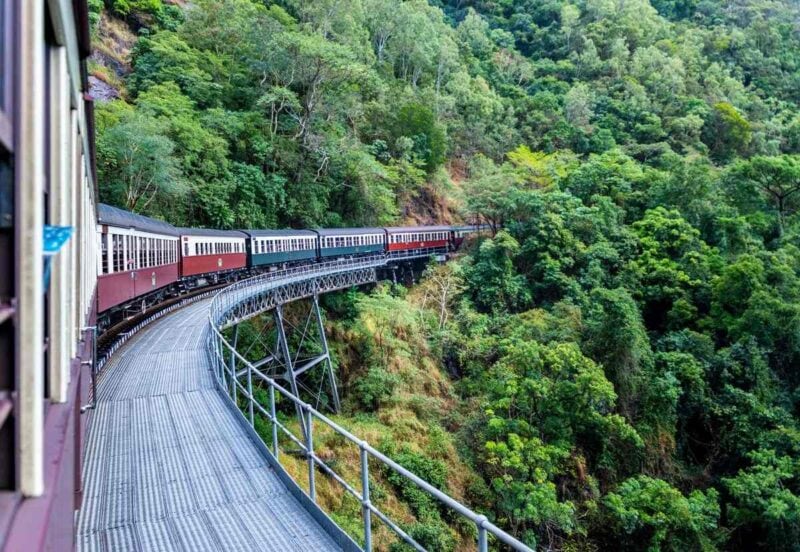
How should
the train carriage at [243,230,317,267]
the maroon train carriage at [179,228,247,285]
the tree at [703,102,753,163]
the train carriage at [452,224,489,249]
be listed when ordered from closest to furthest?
1. the maroon train carriage at [179,228,247,285]
2. the train carriage at [243,230,317,267]
3. the train carriage at [452,224,489,249]
4. the tree at [703,102,753,163]

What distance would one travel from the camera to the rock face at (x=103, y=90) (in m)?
22.5

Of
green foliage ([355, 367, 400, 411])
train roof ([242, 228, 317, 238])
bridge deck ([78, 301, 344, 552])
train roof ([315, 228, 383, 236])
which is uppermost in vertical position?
train roof ([315, 228, 383, 236])

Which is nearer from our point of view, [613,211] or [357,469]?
[357,469]

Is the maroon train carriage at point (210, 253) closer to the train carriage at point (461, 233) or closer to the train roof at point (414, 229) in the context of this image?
the train roof at point (414, 229)

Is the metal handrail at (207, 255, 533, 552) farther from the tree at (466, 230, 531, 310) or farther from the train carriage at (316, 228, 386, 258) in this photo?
the tree at (466, 230, 531, 310)

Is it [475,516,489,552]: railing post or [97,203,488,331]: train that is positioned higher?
[97,203,488,331]: train

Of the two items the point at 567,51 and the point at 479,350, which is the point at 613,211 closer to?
the point at 479,350

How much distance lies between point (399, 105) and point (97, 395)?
29896 mm

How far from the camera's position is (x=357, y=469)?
13398 mm

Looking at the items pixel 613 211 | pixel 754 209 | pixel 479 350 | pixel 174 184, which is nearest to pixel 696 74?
pixel 754 209

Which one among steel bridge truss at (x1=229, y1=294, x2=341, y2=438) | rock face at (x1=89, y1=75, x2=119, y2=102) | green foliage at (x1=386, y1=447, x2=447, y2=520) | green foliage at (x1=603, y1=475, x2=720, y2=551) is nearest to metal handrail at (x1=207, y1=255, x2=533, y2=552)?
green foliage at (x1=386, y1=447, x2=447, y2=520)

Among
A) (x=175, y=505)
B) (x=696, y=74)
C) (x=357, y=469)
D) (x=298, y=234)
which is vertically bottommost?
(x=357, y=469)

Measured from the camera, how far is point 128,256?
32.0 ft

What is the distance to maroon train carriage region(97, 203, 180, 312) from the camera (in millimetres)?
8352
